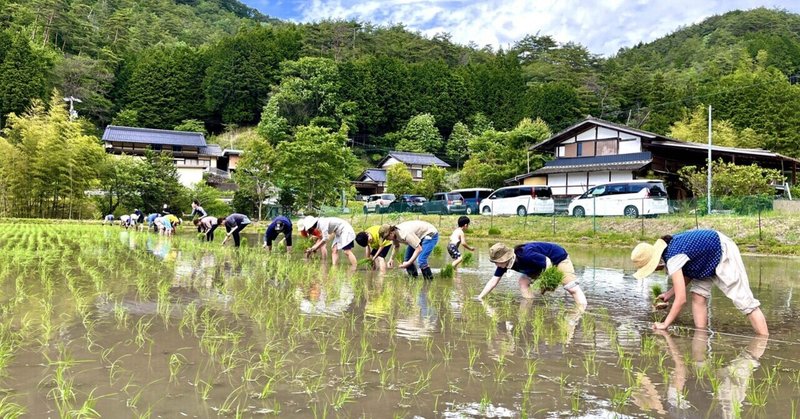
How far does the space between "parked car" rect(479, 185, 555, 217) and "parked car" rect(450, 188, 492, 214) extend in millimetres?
568

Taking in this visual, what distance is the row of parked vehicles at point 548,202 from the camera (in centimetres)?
1918

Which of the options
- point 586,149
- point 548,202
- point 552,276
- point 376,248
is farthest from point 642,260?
point 586,149

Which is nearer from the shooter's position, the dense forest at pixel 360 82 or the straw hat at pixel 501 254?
the straw hat at pixel 501 254

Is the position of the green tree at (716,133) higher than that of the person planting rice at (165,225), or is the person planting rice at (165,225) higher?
the green tree at (716,133)

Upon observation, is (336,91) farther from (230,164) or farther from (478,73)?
(478,73)

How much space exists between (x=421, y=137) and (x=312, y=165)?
27873 millimetres

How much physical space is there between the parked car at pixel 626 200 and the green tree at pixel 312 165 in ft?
38.8

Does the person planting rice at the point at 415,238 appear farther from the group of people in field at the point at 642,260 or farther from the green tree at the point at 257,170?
the green tree at the point at 257,170

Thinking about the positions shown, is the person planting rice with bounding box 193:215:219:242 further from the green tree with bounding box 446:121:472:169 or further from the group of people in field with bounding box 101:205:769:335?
the green tree with bounding box 446:121:472:169

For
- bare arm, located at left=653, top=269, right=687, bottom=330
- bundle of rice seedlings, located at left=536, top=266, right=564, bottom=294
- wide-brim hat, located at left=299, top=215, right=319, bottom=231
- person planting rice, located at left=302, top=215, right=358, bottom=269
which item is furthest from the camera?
wide-brim hat, located at left=299, top=215, right=319, bottom=231

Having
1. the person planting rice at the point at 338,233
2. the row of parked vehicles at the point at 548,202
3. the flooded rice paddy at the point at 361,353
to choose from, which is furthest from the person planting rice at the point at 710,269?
the row of parked vehicles at the point at 548,202

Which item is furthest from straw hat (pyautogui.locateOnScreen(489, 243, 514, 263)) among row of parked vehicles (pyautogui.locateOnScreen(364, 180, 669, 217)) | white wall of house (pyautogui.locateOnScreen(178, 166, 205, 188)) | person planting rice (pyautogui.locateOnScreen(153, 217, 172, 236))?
white wall of house (pyautogui.locateOnScreen(178, 166, 205, 188))

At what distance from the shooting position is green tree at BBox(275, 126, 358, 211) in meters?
26.7

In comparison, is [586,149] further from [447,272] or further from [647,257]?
[647,257]
